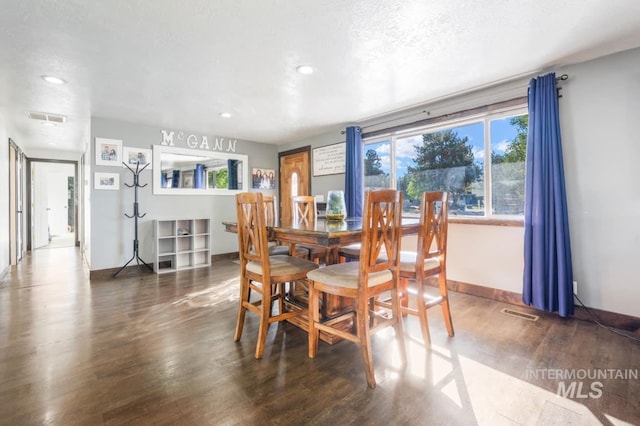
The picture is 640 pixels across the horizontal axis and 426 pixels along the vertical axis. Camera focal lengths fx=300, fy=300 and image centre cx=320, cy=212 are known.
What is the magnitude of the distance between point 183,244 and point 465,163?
4.37 meters

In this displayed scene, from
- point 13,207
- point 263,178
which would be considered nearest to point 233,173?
point 263,178

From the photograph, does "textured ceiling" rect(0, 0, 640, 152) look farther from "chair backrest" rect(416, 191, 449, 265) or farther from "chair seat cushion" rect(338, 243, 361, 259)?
"chair seat cushion" rect(338, 243, 361, 259)

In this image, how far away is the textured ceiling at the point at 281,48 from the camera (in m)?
1.93

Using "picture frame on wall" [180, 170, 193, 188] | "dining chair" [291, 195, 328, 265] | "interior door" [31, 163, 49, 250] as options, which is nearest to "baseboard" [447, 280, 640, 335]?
"dining chair" [291, 195, 328, 265]

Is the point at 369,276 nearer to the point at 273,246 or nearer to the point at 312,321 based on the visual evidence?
the point at 312,321

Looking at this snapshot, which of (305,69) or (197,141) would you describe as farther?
(197,141)

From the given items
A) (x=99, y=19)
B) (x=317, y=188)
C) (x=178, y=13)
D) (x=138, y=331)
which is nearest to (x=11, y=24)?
(x=99, y=19)

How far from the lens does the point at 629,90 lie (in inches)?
96.1

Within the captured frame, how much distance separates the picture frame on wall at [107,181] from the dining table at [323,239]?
115 inches

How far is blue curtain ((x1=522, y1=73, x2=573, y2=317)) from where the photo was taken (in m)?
2.64

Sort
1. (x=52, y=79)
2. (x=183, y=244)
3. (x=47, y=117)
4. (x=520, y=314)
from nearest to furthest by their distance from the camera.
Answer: (x=520, y=314) → (x=52, y=79) → (x=47, y=117) → (x=183, y=244)

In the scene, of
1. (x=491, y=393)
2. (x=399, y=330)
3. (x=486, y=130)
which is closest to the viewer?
(x=491, y=393)

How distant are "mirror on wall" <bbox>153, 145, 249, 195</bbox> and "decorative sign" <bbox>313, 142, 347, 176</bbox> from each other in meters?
1.43

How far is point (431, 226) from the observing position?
7.25ft
